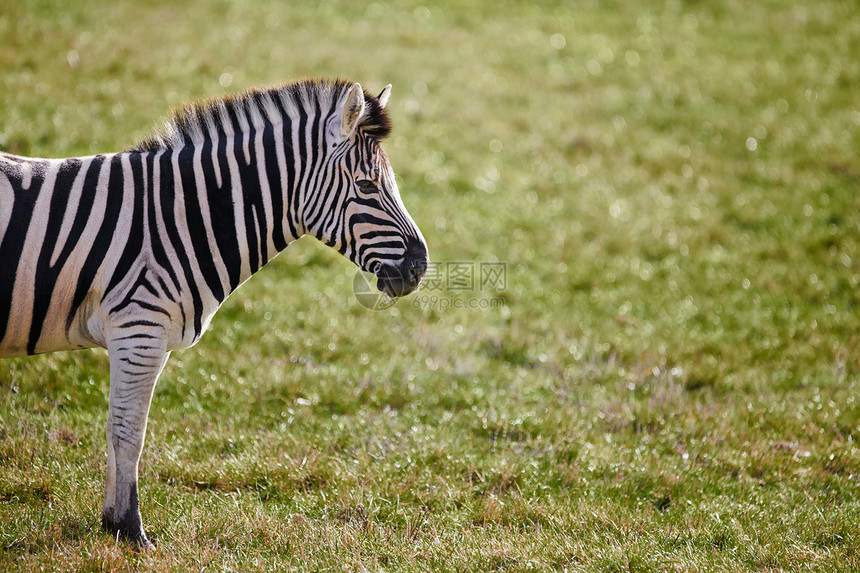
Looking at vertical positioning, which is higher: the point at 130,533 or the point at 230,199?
the point at 230,199

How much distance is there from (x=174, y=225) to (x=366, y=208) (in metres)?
1.35

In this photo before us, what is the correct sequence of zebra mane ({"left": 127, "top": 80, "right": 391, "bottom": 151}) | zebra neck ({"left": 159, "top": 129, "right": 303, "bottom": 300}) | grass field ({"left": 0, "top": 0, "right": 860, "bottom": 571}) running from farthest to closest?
1. grass field ({"left": 0, "top": 0, "right": 860, "bottom": 571})
2. zebra mane ({"left": 127, "top": 80, "right": 391, "bottom": 151})
3. zebra neck ({"left": 159, "top": 129, "right": 303, "bottom": 300})

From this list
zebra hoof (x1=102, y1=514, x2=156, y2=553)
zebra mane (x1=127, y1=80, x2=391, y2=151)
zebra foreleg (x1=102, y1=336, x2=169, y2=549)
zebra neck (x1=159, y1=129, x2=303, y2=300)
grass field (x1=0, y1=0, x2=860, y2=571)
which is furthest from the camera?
grass field (x1=0, y1=0, x2=860, y2=571)

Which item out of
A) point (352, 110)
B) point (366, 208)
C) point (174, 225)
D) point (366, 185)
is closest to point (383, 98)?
point (352, 110)

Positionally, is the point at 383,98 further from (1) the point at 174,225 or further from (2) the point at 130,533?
(2) the point at 130,533

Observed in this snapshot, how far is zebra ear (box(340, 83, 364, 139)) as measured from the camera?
16.0 ft

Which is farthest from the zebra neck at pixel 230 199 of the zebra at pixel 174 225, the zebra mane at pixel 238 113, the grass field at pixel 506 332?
the grass field at pixel 506 332

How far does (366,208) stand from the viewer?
516 centimetres

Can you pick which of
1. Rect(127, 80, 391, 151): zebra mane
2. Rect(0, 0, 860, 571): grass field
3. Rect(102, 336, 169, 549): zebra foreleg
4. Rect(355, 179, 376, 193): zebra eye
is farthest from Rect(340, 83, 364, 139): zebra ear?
Rect(0, 0, 860, 571): grass field

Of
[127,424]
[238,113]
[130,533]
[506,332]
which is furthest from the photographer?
[506,332]

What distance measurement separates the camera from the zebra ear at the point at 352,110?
16.0 ft

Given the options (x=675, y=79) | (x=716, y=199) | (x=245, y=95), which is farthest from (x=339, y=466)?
(x=675, y=79)

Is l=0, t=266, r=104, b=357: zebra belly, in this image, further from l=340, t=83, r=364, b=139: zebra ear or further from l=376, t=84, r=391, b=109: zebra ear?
l=376, t=84, r=391, b=109: zebra ear

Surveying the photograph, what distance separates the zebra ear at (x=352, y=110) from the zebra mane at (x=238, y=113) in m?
0.19
